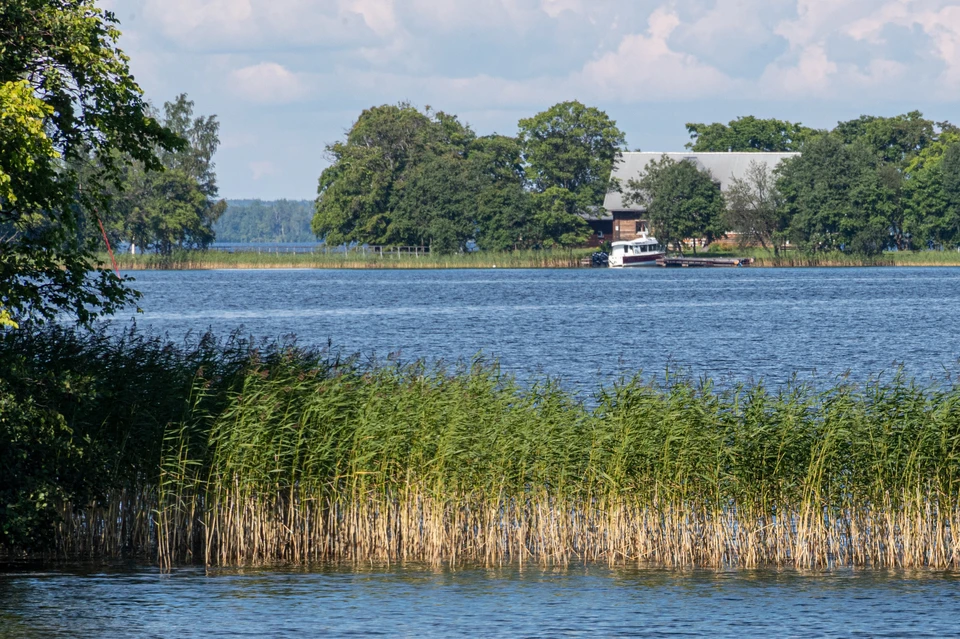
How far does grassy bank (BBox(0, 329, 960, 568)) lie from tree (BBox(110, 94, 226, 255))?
375ft

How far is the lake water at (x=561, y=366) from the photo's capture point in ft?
52.7

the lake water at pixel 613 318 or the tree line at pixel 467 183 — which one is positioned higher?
the tree line at pixel 467 183

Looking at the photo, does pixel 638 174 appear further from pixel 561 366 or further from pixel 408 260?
pixel 561 366

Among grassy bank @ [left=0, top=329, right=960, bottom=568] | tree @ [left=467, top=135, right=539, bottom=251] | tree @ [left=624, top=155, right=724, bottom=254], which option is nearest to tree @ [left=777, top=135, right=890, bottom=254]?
tree @ [left=624, top=155, right=724, bottom=254]

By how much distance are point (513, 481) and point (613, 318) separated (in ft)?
174

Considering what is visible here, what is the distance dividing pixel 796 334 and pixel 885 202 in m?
75.1

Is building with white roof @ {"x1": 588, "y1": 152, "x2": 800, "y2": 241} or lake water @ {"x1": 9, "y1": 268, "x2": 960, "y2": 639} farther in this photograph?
building with white roof @ {"x1": 588, "y1": 152, "x2": 800, "y2": 241}

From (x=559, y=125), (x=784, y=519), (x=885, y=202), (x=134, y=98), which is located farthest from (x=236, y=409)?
(x=559, y=125)

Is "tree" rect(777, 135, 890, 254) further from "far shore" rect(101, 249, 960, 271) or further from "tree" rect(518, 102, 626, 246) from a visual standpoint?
"tree" rect(518, 102, 626, 246)

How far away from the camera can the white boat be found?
14275 centimetres

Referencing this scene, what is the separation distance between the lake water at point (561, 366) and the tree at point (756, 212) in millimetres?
6946

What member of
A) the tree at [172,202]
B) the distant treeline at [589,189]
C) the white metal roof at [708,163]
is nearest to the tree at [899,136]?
the distant treeline at [589,189]

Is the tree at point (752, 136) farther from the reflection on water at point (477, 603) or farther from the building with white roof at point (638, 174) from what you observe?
the reflection on water at point (477, 603)

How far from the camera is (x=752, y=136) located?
169125 mm
